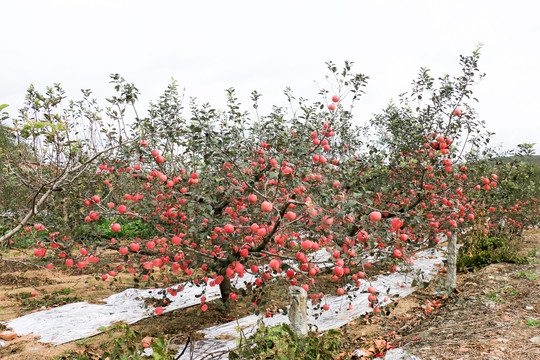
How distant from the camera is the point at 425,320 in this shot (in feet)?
14.7

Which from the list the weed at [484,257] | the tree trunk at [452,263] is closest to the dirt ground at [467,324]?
the tree trunk at [452,263]

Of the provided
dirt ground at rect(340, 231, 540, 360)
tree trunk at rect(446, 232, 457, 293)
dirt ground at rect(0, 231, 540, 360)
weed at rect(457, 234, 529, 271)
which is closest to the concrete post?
dirt ground at rect(0, 231, 540, 360)

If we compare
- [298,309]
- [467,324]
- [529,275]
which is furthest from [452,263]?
[298,309]

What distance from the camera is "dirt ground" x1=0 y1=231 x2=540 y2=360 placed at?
11.1 feet

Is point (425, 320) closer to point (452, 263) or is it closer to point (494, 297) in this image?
point (494, 297)

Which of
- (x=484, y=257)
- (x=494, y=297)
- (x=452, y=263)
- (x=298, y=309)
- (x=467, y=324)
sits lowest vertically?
(x=484, y=257)

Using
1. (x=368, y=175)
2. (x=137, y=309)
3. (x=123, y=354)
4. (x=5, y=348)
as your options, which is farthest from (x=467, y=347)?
(x=5, y=348)

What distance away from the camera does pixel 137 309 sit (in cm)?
550

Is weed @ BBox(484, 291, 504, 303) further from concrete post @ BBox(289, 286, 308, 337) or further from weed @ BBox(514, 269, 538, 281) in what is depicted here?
concrete post @ BBox(289, 286, 308, 337)

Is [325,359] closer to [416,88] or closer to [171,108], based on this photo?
[171,108]

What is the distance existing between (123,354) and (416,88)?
592 centimetres

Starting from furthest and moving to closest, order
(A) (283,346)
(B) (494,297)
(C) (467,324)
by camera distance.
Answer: (B) (494,297) → (C) (467,324) → (A) (283,346)

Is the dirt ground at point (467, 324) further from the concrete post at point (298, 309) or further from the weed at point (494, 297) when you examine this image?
the concrete post at point (298, 309)

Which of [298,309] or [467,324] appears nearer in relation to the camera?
[298,309]
